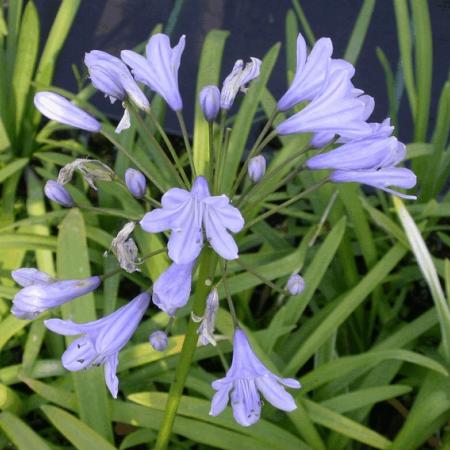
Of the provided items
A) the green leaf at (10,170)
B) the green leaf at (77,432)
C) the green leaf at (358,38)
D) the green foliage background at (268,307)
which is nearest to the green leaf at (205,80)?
the green foliage background at (268,307)

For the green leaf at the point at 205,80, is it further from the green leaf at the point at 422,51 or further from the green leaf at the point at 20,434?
the green leaf at the point at 20,434

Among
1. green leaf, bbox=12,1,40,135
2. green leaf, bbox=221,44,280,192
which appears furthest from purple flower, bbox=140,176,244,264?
green leaf, bbox=12,1,40,135

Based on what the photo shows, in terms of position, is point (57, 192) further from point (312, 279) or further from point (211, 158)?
point (312, 279)

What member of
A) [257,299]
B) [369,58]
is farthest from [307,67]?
[369,58]

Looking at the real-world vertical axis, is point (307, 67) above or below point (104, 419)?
above

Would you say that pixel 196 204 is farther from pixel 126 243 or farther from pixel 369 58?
pixel 369 58

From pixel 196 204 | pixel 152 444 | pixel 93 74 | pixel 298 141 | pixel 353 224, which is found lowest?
pixel 152 444
